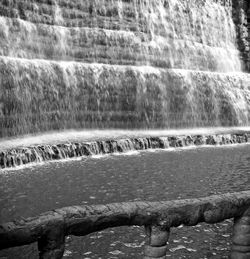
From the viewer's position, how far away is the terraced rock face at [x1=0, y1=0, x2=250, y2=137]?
59.0 ft

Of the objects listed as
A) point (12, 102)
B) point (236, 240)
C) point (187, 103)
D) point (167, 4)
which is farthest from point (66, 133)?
point (236, 240)

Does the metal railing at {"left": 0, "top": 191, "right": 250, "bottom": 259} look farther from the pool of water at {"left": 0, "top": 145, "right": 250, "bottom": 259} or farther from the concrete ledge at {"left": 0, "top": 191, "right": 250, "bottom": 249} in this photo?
the pool of water at {"left": 0, "top": 145, "right": 250, "bottom": 259}

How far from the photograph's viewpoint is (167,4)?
84.2ft

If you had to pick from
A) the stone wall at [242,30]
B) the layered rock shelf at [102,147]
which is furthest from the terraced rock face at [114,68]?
the layered rock shelf at [102,147]

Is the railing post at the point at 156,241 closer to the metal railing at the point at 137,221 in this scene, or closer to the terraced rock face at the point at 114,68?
the metal railing at the point at 137,221

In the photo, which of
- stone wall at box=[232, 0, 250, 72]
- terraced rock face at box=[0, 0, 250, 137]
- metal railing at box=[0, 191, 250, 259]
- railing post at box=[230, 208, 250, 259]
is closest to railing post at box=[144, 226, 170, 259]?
metal railing at box=[0, 191, 250, 259]

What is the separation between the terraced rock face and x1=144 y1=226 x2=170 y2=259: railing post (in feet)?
41.9

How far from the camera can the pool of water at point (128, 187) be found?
606 centimetres

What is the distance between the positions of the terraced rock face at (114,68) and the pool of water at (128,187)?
5.31 m

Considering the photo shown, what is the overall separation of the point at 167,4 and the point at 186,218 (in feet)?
74.7

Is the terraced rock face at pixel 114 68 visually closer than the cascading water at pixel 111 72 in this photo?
No

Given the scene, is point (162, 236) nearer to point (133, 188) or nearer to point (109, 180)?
point (133, 188)

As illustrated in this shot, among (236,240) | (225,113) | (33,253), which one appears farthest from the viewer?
(225,113)

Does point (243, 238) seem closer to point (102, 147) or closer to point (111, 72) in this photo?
point (102, 147)
